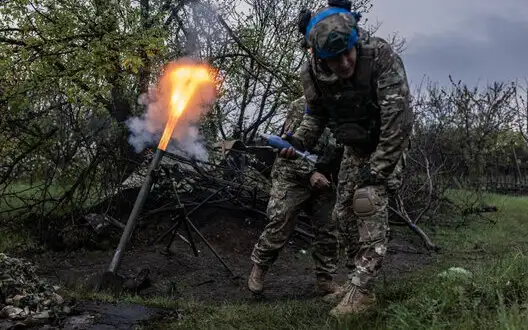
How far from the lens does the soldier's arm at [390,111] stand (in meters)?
3.61

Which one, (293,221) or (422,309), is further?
(293,221)

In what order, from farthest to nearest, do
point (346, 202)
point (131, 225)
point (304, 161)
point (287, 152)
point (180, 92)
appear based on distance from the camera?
point (180, 92)
point (131, 225)
point (304, 161)
point (287, 152)
point (346, 202)

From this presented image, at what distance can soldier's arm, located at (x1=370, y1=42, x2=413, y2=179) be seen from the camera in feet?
11.8

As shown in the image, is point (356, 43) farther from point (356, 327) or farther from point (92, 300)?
point (92, 300)

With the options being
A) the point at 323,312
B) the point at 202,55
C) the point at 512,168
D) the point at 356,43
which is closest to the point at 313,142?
the point at 356,43

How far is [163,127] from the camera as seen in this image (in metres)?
8.74

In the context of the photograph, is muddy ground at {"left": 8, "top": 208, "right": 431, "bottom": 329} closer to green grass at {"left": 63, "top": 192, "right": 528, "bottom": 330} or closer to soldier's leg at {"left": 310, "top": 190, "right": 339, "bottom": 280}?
soldier's leg at {"left": 310, "top": 190, "right": 339, "bottom": 280}

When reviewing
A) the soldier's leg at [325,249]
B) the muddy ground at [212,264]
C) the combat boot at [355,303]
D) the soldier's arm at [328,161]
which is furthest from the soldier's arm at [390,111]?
the soldier's leg at [325,249]

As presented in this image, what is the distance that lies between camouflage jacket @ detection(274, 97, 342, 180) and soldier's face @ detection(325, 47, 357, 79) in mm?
1129

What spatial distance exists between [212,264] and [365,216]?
3516mm

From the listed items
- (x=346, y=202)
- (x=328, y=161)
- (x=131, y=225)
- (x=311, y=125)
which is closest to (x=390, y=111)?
(x=346, y=202)

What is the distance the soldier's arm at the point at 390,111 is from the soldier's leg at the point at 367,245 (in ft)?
0.65

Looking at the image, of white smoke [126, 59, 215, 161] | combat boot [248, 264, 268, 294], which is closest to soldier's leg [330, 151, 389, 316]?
combat boot [248, 264, 268, 294]

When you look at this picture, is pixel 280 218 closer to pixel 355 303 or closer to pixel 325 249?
pixel 325 249
